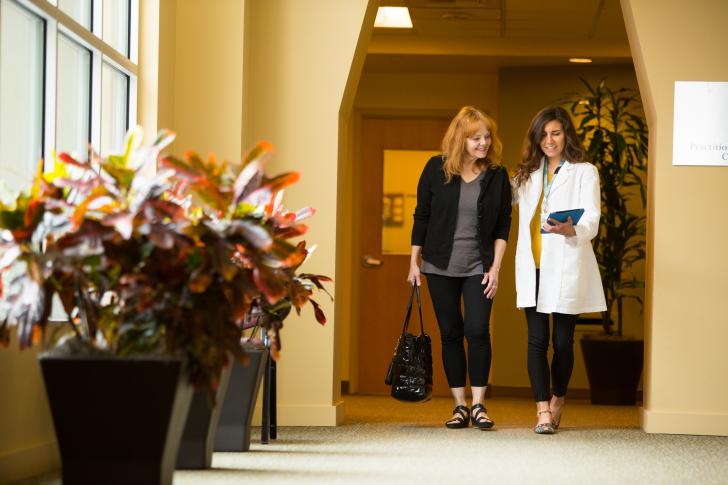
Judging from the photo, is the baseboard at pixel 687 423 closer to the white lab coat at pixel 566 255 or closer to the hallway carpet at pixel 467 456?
the hallway carpet at pixel 467 456

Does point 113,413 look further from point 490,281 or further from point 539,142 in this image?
point 539,142

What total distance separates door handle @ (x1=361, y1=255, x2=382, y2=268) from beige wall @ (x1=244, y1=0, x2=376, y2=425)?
2.83m

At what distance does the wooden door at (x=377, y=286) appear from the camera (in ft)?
25.2

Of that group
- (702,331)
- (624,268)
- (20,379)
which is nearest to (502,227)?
(702,331)

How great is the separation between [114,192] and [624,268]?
210 inches

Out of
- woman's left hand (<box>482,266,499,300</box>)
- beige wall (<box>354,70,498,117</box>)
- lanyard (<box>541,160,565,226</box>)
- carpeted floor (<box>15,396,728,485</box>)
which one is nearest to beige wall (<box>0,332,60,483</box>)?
carpeted floor (<box>15,396,728,485</box>)

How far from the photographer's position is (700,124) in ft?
15.7

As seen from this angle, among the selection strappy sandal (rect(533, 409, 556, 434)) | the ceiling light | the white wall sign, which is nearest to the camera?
strappy sandal (rect(533, 409, 556, 434))

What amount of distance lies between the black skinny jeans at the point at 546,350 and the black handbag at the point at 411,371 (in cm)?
46

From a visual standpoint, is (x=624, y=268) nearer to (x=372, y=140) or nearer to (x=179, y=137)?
(x=372, y=140)

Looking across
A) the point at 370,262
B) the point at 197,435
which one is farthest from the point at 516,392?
the point at 197,435

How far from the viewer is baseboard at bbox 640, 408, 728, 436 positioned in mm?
4684

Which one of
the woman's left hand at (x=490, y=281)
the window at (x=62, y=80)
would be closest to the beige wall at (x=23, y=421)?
the window at (x=62, y=80)

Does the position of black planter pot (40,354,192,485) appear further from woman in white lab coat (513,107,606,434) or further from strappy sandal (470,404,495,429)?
woman in white lab coat (513,107,606,434)
